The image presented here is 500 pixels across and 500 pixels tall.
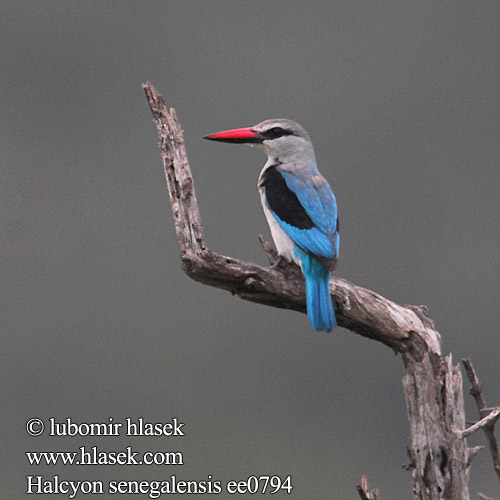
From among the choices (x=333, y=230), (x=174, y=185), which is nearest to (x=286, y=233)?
(x=333, y=230)

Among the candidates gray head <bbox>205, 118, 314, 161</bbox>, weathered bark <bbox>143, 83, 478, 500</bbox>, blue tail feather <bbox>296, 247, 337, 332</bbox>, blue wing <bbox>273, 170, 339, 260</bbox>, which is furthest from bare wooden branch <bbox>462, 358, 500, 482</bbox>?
gray head <bbox>205, 118, 314, 161</bbox>

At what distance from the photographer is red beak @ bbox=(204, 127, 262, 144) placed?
3.55 meters

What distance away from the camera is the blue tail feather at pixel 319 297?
121 inches

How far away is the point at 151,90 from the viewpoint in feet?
9.68

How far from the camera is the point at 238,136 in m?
3.65

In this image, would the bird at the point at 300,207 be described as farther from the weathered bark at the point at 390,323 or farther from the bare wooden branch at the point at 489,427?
the bare wooden branch at the point at 489,427

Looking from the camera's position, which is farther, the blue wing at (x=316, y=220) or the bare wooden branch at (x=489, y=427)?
the blue wing at (x=316, y=220)

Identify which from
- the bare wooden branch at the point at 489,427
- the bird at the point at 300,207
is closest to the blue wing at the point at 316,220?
the bird at the point at 300,207

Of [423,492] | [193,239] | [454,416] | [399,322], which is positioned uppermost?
[193,239]

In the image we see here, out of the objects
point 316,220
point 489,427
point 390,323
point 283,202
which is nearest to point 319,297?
point 390,323

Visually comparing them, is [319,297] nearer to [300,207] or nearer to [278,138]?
[300,207]

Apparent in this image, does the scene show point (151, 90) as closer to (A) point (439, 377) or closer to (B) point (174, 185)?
(B) point (174, 185)

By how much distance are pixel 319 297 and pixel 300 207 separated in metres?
0.50

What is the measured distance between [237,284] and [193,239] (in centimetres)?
28
